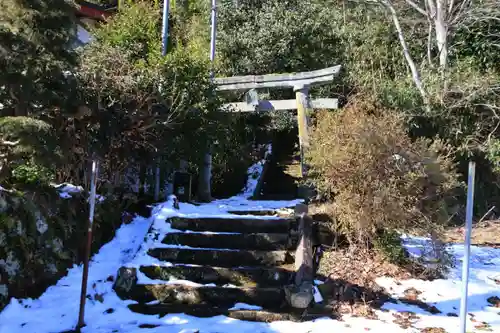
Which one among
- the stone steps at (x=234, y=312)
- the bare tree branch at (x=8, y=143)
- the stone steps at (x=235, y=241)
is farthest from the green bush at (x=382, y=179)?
the bare tree branch at (x=8, y=143)

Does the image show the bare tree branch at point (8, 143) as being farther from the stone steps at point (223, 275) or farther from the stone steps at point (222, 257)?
the stone steps at point (222, 257)

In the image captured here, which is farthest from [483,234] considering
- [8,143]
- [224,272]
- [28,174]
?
[8,143]

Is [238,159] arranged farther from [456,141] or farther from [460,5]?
[460,5]

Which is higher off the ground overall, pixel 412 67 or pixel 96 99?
pixel 412 67

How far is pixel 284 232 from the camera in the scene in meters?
7.12

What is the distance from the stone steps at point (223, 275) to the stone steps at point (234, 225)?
3.78 feet

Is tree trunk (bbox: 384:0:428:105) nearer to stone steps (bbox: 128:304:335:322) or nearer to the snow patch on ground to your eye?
the snow patch on ground

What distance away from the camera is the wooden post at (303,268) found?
551 cm

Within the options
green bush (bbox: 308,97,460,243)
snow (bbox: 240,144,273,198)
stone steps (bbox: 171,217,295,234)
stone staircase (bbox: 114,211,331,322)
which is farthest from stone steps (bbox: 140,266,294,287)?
snow (bbox: 240,144,273,198)

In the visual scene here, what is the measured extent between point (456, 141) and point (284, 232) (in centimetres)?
624

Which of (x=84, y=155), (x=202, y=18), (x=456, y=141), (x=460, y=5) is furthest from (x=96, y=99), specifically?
(x=202, y=18)

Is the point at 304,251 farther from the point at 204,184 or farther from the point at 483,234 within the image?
the point at 483,234

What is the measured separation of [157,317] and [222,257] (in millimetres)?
1475

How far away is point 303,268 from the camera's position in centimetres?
607
